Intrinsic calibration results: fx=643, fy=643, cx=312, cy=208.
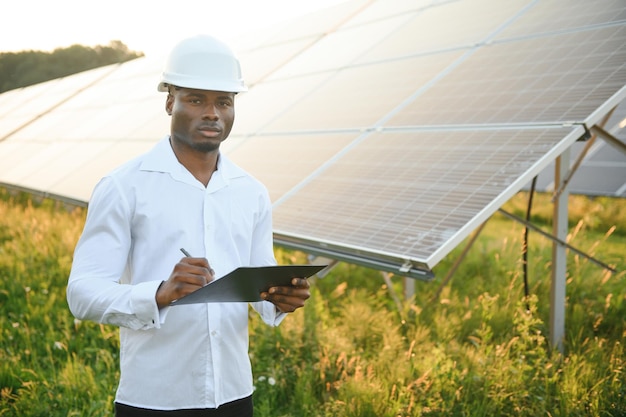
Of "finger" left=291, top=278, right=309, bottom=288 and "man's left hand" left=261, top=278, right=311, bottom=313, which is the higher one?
"finger" left=291, top=278, right=309, bottom=288

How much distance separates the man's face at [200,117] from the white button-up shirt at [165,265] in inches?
4.5

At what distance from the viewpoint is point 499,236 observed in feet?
33.1

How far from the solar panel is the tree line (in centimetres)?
4540

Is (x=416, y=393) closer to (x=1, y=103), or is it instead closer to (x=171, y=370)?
(x=171, y=370)

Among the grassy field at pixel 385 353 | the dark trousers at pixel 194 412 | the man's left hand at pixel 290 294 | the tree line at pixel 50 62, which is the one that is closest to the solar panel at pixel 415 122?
the grassy field at pixel 385 353

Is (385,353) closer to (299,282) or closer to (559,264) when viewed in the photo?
(559,264)

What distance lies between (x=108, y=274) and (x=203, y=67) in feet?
2.57

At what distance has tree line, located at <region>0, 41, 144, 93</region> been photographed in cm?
4975

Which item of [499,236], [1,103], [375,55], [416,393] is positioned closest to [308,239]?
[416,393]

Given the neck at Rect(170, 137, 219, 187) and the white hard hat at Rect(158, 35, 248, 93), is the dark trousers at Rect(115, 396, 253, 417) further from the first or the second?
the white hard hat at Rect(158, 35, 248, 93)

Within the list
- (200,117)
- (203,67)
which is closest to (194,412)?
(200,117)

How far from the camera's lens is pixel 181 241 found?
7.39 ft

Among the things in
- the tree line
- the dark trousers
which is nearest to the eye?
the dark trousers

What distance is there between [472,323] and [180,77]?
4027 mm
